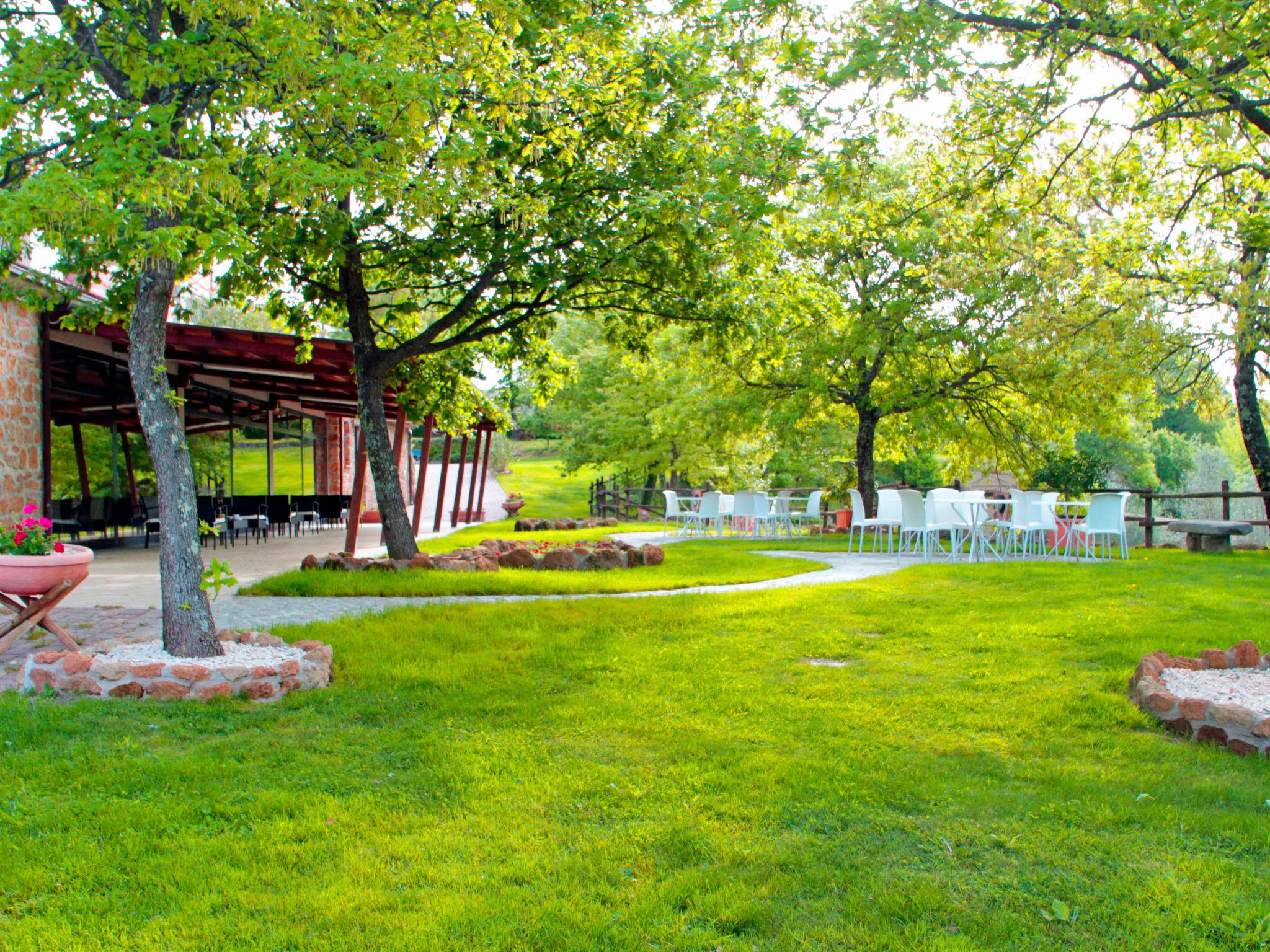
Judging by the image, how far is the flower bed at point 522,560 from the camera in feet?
31.2

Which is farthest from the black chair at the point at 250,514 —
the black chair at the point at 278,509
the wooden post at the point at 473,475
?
the wooden post at the point at 473,475

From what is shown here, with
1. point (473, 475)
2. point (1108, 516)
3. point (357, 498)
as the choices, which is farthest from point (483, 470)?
point (1108, 516)

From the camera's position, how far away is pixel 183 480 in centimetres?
479

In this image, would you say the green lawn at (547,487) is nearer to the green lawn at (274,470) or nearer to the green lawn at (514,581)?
the green lawn at (274,470)

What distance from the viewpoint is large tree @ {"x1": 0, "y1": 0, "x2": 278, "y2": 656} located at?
395cm

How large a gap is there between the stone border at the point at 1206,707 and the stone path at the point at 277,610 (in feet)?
13.3

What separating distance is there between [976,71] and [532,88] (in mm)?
2820

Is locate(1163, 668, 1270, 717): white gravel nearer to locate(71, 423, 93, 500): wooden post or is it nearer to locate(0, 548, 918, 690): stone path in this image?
locate(0, 548, 918, 690): stone path

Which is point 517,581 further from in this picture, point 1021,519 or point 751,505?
point 751,505

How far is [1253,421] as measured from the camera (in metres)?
14.1

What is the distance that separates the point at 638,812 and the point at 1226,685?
3054 millimetres

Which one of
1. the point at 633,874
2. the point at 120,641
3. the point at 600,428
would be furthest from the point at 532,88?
the point at 600,428

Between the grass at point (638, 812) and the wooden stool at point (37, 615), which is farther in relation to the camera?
the wooden stool at point (37, 615)

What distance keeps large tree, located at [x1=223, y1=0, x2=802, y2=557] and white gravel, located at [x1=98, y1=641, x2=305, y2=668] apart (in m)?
2.10
